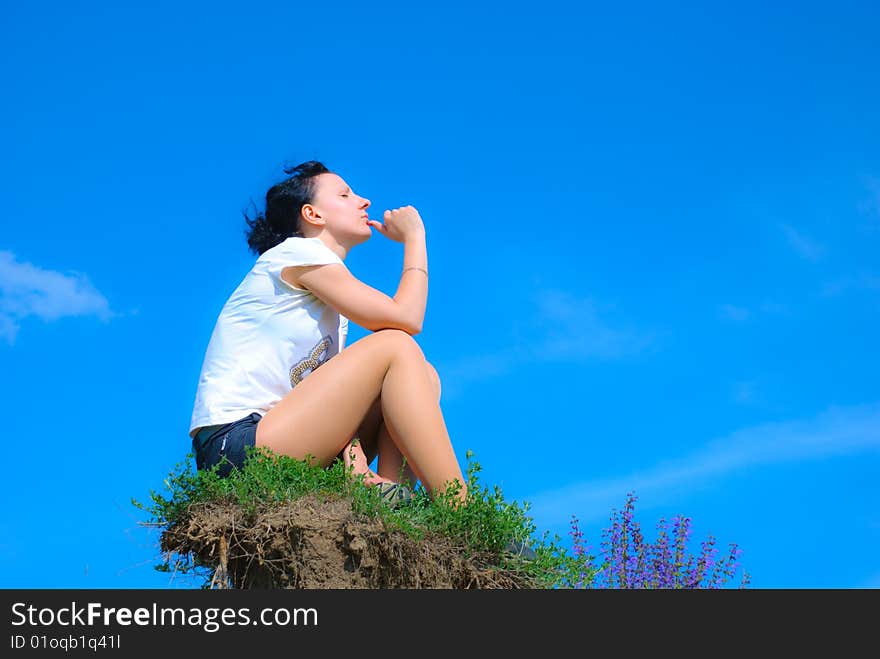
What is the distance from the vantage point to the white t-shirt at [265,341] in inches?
173

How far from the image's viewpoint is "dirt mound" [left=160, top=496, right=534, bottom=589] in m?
3.73

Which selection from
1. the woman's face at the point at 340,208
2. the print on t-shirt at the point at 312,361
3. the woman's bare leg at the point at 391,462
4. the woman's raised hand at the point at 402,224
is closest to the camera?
the woman's bare leg at the point at 391,462

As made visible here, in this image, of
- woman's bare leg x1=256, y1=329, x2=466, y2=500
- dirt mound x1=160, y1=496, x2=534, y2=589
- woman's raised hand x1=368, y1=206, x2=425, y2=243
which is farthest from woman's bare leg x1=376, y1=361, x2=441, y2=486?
woman's raised hand x1=368, y1=206, x2=425, y2=243

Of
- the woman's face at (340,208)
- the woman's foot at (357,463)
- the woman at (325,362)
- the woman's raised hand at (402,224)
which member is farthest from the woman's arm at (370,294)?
the woman's foot at (357,463)

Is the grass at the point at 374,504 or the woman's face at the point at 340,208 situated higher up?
the woman's face at the point at 340,208

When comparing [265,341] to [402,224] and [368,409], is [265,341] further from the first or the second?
[402,224]

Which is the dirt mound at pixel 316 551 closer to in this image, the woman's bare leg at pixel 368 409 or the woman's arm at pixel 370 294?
the woman's bare leg at pixel 368 409

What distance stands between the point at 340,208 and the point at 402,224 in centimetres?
36

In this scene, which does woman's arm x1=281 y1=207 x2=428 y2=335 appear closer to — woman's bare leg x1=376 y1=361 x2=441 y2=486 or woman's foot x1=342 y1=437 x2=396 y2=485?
woman's bare leg x1=376 y1=361 x2=441 y2=486

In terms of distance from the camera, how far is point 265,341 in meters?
4.49

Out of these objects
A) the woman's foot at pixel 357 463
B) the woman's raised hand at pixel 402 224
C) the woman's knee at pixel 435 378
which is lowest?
the woman's foot at pixel 357 463
